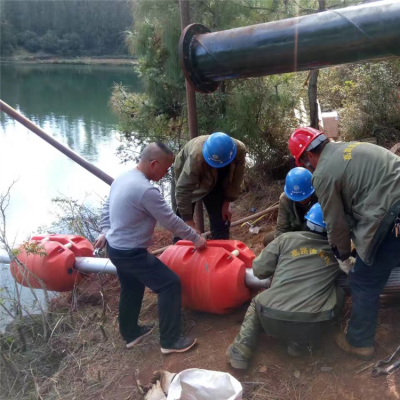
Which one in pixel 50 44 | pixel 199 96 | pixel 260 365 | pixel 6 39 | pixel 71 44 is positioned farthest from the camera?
pixel 50 44

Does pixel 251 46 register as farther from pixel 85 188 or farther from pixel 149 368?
pixel 85 188

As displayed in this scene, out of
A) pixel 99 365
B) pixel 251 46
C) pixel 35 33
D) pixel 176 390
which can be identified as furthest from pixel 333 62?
pixel 35 33

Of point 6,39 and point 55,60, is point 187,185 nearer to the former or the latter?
point 55,60

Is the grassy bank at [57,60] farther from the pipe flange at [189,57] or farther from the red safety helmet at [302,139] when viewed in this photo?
the red safety helmet at [302,139]

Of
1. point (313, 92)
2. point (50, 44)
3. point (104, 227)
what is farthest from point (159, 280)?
point (50, 44)

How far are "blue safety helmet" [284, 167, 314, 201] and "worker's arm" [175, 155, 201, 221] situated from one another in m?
0.97

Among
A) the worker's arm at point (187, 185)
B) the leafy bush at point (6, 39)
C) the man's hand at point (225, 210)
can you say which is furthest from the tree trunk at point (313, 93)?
the leafy bush at point (6, 39)

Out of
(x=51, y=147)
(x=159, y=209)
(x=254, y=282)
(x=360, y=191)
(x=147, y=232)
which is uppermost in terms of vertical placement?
(x=360, y=191)

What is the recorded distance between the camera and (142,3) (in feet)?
24.4

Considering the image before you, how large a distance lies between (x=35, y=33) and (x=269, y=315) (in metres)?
47.0

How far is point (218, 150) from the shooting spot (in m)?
3.88

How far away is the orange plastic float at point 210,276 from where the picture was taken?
3404mm

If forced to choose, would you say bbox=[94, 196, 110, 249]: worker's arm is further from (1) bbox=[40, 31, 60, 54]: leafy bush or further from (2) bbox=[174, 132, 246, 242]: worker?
(1) bbox=[40, 31, 60, 54]: leafy bush

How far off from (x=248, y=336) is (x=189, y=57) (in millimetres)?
1985
